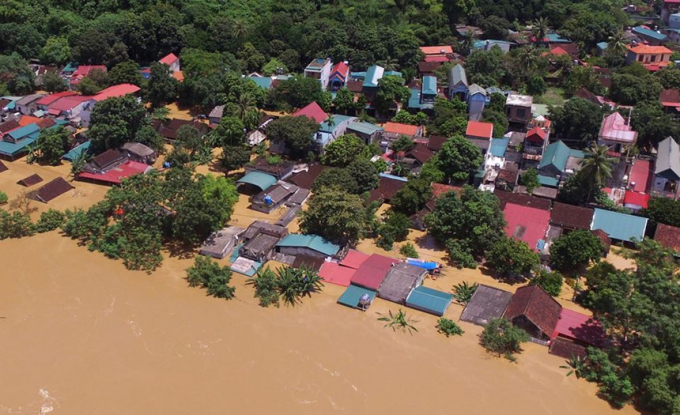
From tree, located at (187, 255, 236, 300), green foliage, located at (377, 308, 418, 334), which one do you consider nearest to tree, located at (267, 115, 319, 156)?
tree, located at (187, 255, 236, 300)

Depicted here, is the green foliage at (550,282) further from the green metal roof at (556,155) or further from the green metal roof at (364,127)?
the green metal roof at (364,127)

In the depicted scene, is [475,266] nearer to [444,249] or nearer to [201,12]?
[444,249]

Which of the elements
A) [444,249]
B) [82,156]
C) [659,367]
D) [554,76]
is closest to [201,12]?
[82,156]

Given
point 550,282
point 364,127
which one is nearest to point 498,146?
point 364,127

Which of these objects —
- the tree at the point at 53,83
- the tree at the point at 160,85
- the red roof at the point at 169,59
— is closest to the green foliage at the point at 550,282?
the tree at the point at 160,85

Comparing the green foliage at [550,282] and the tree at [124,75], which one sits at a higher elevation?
the tree at [124,75]

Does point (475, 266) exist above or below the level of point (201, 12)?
below
